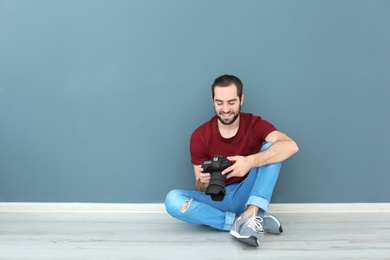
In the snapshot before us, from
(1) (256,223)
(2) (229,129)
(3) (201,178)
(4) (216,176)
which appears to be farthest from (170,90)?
(1) (256,223)

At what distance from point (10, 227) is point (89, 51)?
1.01 m

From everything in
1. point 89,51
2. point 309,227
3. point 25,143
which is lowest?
point 309,227

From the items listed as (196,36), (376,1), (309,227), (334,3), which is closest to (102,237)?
(309,227)

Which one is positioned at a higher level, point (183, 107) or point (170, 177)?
point (183, 107)

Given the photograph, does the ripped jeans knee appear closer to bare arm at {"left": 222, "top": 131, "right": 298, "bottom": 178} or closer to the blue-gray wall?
bare arm at {"left": 222, "top": 131, "right": 298, "bottom": 178}

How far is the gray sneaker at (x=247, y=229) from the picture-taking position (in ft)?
6.12

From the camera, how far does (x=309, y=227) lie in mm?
2211

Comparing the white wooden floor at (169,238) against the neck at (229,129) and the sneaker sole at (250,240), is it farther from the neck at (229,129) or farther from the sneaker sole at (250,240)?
the neck at (229,129)

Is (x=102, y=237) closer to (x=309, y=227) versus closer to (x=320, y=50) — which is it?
(x=309, y=227)

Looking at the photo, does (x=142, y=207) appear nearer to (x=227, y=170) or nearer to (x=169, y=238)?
(x=169, y=238)

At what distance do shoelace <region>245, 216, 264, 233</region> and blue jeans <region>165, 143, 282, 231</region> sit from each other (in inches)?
1.7

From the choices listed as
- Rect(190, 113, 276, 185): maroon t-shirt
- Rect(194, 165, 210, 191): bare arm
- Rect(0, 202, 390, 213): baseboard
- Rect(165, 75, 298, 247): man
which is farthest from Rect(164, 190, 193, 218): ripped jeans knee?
Rect(0, 202, 390, 213): baseboard

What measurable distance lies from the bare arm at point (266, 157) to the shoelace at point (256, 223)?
21 cm

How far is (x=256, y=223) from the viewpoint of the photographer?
6.53 ft
